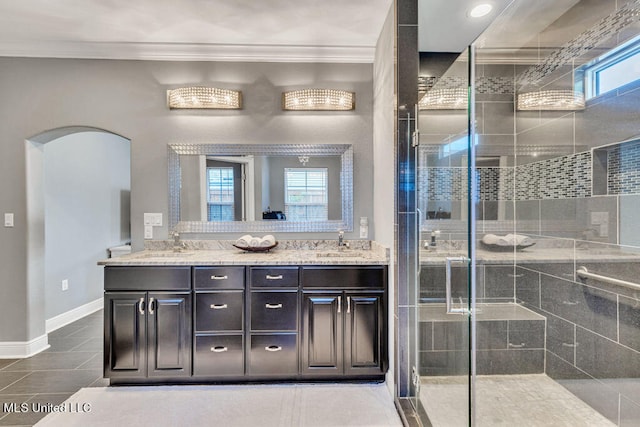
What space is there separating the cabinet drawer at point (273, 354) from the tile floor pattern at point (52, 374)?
3.85 feet

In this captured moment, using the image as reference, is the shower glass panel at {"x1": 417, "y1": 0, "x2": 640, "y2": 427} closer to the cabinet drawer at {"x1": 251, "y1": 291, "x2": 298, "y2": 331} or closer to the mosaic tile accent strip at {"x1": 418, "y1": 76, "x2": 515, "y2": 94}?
the mosaic tile accent strip at {"x1": 418, "y1": 76, "x2": 515, "y2": 94}

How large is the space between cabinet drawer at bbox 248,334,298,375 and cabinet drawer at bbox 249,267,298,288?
1.23 feet

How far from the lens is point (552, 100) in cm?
198

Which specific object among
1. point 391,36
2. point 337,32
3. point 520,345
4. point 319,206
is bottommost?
point 520,345

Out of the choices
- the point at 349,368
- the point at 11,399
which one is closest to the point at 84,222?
the point at 11,399

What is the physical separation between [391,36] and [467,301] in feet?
6.05

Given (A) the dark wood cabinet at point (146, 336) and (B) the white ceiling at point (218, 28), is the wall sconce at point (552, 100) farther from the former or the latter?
(A) the dark wood cabinet at point (146, 336)

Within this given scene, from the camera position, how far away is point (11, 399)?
2211mm

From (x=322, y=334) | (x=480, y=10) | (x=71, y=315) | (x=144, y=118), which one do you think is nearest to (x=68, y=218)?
(x=71, y=315)

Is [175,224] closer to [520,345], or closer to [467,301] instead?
[467,301]

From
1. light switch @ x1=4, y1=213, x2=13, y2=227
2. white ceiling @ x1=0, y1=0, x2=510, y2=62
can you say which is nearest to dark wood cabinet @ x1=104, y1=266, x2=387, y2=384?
light switch @ x1=4, y1=213, x2=13, y2=227

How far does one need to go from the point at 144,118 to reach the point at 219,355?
2196 mm

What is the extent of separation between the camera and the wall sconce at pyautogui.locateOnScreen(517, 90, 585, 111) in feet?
6.01

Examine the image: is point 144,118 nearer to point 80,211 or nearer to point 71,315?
point 80,211
